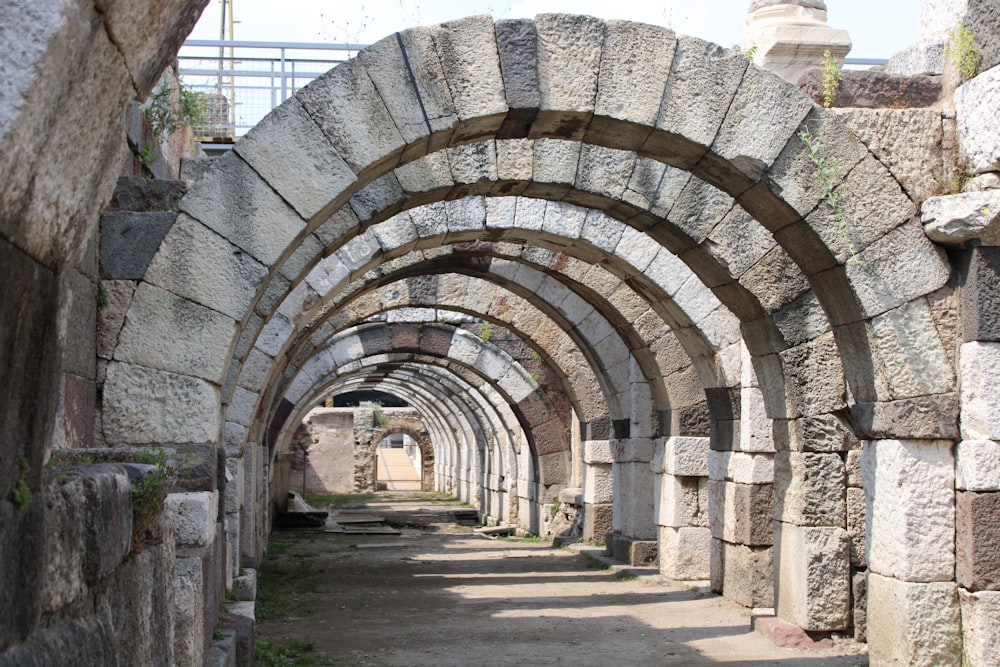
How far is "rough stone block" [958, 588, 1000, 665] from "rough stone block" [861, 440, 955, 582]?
0.17 meters

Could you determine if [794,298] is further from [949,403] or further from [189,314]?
[189,314]

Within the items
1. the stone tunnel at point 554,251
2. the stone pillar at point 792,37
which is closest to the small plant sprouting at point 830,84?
the stone tunnel at point 554,251

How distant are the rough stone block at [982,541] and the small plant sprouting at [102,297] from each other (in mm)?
3955

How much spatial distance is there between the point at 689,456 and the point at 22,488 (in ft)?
29.3

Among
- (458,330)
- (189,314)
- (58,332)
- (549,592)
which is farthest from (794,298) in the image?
(458,330)

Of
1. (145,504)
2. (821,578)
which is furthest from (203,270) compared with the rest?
(821,578)

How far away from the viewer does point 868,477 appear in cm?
560

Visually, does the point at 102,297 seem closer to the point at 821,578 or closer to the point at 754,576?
the point at 821,578

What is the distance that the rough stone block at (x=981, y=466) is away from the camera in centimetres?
509

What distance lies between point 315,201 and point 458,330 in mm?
9860

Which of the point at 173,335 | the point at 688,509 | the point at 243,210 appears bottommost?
the point at 688,509

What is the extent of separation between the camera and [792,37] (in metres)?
8.09

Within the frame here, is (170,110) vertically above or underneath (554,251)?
above

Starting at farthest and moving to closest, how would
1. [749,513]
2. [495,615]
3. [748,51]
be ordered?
[495,615] < [749,513] < [748,51]
